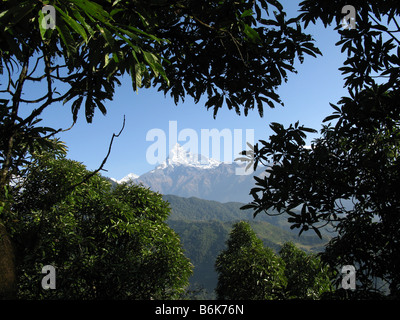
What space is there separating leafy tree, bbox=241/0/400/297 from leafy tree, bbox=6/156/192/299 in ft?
22.9

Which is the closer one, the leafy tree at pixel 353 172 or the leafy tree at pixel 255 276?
the leafy tree at pixel 353 172

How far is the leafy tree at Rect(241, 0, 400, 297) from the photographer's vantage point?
3.50 m

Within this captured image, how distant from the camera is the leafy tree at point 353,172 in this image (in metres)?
3.50

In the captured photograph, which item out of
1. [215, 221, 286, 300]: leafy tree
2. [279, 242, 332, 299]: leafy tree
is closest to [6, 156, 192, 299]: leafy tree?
[215, 221, 286, 300]: leafy tree

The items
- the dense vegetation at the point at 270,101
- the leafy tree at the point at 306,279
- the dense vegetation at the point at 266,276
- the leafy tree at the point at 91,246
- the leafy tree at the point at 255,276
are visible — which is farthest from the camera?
the leafy tree at the point at 306,279

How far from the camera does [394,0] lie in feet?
10.5

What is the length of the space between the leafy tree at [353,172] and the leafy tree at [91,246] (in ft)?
22.9

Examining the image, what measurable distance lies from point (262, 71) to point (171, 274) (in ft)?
28.3

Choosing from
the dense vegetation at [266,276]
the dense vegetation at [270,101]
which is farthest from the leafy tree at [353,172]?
the dense vegetation at [266,276]

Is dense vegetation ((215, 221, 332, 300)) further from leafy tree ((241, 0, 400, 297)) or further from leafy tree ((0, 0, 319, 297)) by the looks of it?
leafy tree ((0, 0, 319, 297))

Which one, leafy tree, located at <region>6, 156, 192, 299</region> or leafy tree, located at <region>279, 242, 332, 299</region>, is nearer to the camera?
leafy tree, located at <region>6, 156, 192, 299</region>

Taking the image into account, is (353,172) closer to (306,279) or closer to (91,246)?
(91,246)

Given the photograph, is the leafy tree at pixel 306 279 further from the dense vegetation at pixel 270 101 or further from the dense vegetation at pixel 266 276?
the dense vegetation at pixel 270 101
